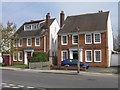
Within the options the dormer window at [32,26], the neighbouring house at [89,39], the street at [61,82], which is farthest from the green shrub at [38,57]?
the street at [61,82]

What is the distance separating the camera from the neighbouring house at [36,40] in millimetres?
38000

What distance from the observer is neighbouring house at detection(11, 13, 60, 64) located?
125ft

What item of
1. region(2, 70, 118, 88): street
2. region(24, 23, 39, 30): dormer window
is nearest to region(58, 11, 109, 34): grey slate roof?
region(24, 23, 39, 30): dormer window

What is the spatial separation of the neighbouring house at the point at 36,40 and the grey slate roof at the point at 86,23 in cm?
404

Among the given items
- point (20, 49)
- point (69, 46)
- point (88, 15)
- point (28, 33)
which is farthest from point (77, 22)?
point (20, 49)

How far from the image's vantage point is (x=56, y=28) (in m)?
41.6

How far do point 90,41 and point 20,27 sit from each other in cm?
2072

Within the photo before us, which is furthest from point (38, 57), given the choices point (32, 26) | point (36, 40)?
point (32, 26)

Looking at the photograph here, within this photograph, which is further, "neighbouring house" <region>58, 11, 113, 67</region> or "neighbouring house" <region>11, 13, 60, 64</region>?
"neighbouring house" <region>11, 13, 60, 64</region>

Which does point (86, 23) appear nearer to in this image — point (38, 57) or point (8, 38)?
point (38, 57)

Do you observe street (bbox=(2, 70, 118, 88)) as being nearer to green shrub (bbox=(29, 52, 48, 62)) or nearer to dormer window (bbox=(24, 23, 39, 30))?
green shrub (bbox=(29, 52, 48, 62))

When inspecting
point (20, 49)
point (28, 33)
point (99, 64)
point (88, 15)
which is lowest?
point (99, 64)

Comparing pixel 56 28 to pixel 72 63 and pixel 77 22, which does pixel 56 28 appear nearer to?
pixel 77 22

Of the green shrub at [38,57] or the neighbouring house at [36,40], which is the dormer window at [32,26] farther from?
the green shrub at [38,57]
